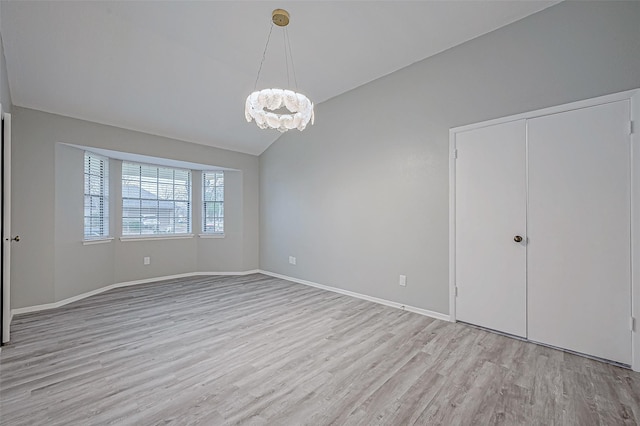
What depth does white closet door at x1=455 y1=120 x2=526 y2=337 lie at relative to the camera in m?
2.88

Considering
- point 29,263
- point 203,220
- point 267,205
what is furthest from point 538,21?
point 29,263

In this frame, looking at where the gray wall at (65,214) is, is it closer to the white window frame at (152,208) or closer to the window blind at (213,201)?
the white window frame at (152,208)

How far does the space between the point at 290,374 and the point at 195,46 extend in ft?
12.3

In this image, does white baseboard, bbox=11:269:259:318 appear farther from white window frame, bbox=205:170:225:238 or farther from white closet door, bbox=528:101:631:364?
white closet door, bbox=528:101:631:364

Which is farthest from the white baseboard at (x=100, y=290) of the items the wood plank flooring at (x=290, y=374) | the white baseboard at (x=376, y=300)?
the white baseboard at (x=376, y=300)

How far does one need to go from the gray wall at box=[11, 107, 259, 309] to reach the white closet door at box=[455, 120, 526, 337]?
4521 mm

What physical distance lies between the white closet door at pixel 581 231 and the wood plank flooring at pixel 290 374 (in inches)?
10.8

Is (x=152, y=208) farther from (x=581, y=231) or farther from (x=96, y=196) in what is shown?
(x=581, y=231)

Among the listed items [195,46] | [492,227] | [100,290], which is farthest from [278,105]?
[100,290]

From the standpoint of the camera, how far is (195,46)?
11.1 feet

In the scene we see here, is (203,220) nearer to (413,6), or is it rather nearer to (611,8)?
(413,6)

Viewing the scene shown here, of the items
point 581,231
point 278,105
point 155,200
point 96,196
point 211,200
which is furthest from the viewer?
point 211,200

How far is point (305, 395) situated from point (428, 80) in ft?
12.1

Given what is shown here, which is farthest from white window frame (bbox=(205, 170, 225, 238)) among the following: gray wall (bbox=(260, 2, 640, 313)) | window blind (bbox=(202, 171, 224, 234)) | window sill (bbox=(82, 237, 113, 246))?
window sill (bbox=(82, 237, 113, 246))
